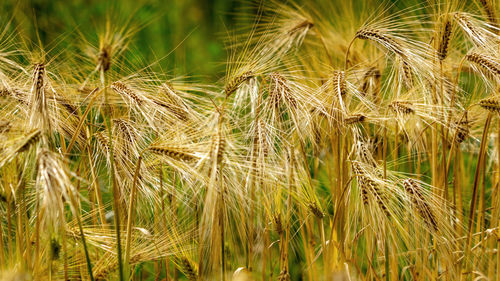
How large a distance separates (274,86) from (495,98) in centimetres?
53

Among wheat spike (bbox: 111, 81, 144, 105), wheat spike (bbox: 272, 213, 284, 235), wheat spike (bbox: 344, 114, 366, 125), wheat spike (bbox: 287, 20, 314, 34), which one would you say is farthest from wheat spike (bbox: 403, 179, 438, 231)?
wheat spike (bbox: 287, 20, 314, 34)

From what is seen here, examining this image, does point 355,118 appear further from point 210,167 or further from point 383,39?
point 210,167

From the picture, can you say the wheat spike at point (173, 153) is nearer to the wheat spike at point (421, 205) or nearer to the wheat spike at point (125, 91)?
the wheat spike at point (125, 91)

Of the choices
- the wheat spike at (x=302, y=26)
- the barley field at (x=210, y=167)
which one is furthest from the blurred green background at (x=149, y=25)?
the barley field at (x=210, y=167)

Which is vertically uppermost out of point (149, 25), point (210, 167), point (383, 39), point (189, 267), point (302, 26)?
point (149, 25)

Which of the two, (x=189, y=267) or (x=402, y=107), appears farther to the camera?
(x=402, y=107)

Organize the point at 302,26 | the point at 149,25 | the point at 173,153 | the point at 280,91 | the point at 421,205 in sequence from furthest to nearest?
the point at 149,25, the point at 302,26, the point at 280,91, the point at 421,205, the point at 173,153

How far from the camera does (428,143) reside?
169 cm

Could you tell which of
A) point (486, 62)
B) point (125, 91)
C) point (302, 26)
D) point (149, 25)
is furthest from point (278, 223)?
point (149, 25)

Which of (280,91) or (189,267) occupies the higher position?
(280,91)

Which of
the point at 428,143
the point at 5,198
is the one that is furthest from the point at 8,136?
the point at 428,143

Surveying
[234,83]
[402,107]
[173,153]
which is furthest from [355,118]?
[173,153]

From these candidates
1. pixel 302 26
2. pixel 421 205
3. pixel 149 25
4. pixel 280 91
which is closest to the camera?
pixel 421 205

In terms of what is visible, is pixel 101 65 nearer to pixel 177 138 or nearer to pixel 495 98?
pixel 177 138
